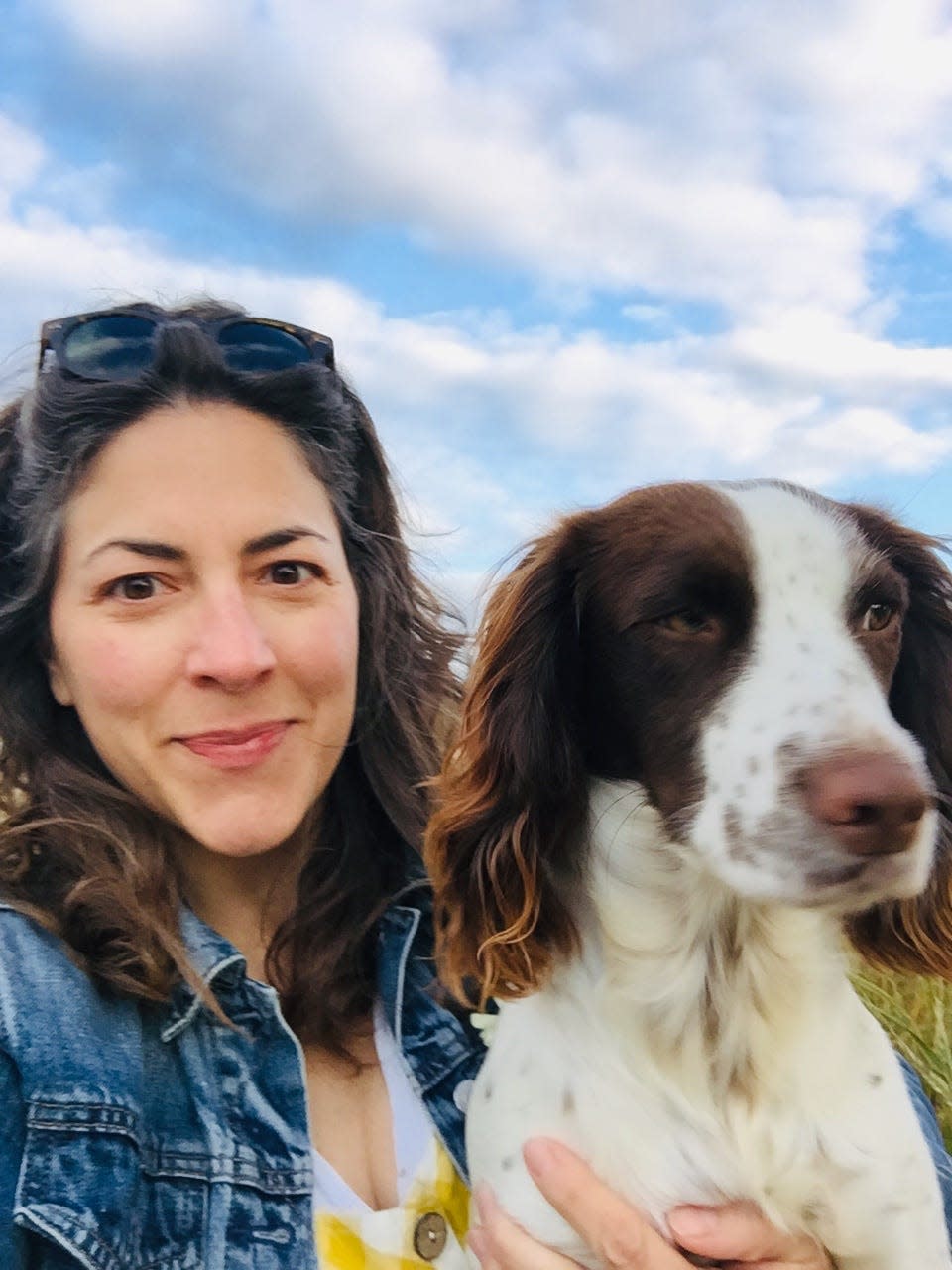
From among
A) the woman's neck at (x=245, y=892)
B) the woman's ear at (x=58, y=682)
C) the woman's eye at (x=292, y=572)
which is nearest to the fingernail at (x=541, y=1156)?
the woman's neck at (x=245, y=892)

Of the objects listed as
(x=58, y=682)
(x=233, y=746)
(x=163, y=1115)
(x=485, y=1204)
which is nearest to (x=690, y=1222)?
(x=485, y=1204)

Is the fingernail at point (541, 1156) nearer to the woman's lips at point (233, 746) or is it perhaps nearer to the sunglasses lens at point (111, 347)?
the woman's lips at point (233, 746)

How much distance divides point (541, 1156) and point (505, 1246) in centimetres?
16

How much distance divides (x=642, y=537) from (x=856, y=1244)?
3.91 feet

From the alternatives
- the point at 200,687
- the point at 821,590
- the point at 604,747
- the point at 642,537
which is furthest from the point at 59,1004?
the point at 821,590

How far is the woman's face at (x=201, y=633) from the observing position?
2.29m

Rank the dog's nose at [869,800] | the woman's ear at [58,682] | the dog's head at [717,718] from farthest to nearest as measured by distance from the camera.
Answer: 1. the woman's ear at [58,682]
2. the dog's head at [717,718]
3. the dog's nose at [869,800]

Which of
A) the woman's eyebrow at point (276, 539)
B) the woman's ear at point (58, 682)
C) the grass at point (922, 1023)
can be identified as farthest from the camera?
the grass at point (922, 1023)

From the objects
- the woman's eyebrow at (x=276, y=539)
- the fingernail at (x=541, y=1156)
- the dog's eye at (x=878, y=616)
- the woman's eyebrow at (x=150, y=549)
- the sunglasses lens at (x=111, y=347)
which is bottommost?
the fingernail at (x=541, y=1156)

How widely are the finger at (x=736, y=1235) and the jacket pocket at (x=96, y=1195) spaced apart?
79cm

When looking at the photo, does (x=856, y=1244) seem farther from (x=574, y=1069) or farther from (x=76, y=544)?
(x=76, y=544)

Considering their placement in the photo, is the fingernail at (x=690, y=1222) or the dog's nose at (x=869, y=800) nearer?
the dog's nose at (x=869, y=800)

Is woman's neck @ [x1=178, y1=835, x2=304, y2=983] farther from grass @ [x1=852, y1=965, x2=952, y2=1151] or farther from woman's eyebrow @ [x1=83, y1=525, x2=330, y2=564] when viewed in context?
grass @ [x1=852, y1=965, x2=952, y2=1151]

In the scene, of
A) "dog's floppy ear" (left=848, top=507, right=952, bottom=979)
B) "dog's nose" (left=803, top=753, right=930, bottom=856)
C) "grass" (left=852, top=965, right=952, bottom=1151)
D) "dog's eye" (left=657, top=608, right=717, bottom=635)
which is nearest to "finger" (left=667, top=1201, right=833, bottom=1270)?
"dog's floppy ear" (left=848, top=507, right=952, bottom=979)
